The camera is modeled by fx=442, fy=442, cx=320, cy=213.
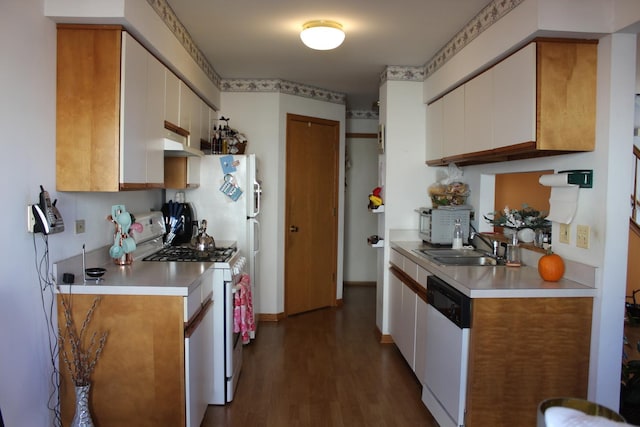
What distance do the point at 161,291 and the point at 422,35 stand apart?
2.47 meters

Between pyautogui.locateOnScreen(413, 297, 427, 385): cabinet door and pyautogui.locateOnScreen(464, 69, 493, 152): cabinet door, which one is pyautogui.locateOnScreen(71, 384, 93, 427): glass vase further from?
pyautogui.locateOnScreen(464, 69, 493, 152): cabinet door

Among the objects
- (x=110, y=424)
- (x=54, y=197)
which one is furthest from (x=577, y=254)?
(x=54, y=197)

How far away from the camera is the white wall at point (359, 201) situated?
6.25m

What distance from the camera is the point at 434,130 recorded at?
3.68 m

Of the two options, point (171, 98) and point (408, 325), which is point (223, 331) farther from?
point (171, 98)

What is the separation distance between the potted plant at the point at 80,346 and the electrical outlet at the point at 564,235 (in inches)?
93.3

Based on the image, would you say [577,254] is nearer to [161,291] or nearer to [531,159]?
[531,159]

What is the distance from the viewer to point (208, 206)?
380cm

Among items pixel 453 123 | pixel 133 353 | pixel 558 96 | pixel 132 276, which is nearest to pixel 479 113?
pixel 453 123

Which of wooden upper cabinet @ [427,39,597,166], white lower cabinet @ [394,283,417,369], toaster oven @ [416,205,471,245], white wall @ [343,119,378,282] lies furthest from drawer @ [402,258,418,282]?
white wall @ [343,119,378,282]

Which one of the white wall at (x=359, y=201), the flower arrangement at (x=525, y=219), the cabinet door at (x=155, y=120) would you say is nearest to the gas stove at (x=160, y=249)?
the cabinet door at (x=155, y=120)

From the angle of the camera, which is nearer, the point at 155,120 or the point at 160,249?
the point at 155,120

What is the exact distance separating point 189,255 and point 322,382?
51.0 inches

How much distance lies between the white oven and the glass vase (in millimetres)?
833
